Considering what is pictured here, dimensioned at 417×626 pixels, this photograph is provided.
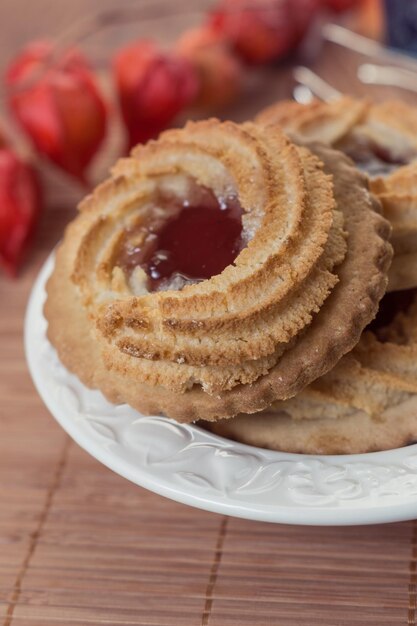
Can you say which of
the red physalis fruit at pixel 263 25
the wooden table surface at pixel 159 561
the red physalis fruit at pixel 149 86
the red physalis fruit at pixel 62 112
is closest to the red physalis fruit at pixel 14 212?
the red physalis fruit at pixel 62 112

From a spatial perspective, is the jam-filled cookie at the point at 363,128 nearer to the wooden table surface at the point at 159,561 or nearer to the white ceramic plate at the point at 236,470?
the white ceramic plate at the point at 236,470

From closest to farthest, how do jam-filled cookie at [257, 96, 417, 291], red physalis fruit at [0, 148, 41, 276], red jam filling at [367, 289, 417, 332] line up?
red jam filling at [367, 289, 417, 332]
jam-filled cookie at [257, 96, 417, 291]
red physalis fruit at [0, 148, 41, 276]

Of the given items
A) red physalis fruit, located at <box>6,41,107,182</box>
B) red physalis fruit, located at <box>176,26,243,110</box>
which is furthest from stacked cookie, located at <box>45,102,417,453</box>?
red physalis fruit, located at <box>176,26,243,110</box>

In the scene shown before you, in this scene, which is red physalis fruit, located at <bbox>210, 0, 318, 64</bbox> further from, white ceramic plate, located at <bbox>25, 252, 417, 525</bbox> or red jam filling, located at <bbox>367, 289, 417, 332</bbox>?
white ceramic plate, located at <bbox>25, 252, 417, 525</bbox>

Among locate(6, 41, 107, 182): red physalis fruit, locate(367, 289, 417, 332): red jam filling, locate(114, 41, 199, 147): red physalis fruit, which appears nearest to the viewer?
locate(367, 289, 417, 332): red jam filling

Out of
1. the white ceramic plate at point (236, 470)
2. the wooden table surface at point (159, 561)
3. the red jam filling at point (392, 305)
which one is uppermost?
the red jam filling at point (392, 305)

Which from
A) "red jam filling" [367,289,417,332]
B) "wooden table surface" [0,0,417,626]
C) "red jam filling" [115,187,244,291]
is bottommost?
"wooden table surface" [0,0,417,626]

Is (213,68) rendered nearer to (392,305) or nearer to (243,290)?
(392,305)
